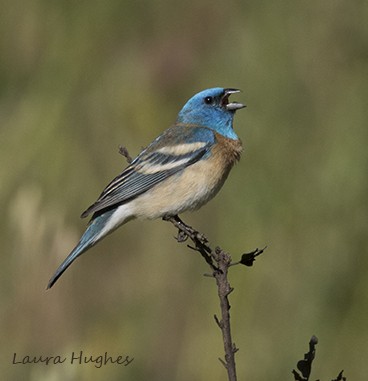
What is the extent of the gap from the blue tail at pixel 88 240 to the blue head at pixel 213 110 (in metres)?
0.70

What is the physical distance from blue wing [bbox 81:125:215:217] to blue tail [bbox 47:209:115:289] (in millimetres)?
55

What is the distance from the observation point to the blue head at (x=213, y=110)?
3861mm

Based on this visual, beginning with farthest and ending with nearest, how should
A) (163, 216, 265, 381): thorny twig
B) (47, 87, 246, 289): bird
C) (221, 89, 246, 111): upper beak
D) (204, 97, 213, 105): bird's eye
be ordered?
(204, 97, 213, 105): bird's eye < (221, 89, 246, 111): upper beak < (47, 87, 246, 289): bird < (163, 216, 265, 381): thorny twig

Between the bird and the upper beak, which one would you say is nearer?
the bird

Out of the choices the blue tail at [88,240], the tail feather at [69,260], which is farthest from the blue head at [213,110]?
the tail feather at [69,260]

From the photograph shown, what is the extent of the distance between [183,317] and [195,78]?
1.12 metres

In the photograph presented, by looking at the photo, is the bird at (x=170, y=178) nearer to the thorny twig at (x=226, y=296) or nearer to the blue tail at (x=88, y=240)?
the blue tail at (x=88, y=240)

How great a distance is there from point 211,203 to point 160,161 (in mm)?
528

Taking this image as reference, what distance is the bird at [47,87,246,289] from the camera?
3429 millimetres
